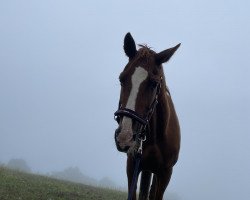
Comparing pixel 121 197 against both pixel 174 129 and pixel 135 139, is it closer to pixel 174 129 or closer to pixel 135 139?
pixel 174 129

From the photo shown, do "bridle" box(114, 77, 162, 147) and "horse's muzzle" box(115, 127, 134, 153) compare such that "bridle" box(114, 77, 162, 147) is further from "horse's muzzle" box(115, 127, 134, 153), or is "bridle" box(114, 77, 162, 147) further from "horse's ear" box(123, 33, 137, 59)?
"horse's ear" box(123, 33, 137, 59)

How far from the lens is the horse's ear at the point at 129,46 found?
25.2ft

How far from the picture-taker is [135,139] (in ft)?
23.0

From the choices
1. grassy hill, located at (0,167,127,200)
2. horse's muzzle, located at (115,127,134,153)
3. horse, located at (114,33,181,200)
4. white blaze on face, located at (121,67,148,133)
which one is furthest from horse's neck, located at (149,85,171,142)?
grassy hill, located at (0,167,127,200)

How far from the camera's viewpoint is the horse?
6914mm

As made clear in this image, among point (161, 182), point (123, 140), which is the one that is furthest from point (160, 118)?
point (123, 140)

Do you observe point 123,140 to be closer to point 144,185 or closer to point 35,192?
point 144,185

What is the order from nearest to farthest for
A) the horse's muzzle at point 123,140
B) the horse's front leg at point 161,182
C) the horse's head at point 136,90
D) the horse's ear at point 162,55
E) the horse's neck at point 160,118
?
the horse's muzzle at point 123,140 < the horse's head at point 136,90 < the horse's ear at point 162,55 < the horse's neck at point 160,118 < the horse's front leg at point 161,182

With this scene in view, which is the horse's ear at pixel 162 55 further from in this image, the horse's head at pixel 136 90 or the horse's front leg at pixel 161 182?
the horse's front leg at pixel 161 182

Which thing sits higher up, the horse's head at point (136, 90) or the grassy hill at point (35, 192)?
the horse's head at point (136, 90)

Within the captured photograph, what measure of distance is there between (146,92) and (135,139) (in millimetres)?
813

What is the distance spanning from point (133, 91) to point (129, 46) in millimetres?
1106

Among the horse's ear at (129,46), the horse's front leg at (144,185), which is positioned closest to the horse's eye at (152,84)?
the horse's ear at (129,46)

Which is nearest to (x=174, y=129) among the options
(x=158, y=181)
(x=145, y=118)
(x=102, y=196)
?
(x=158, y=181)
